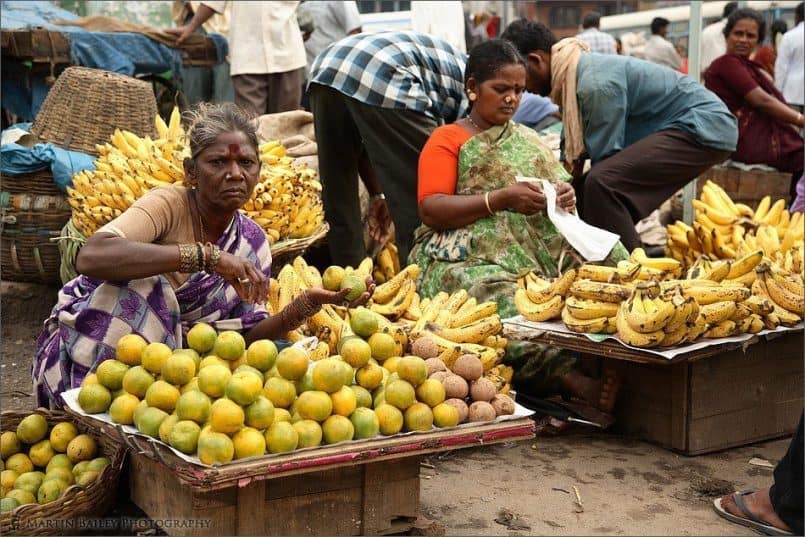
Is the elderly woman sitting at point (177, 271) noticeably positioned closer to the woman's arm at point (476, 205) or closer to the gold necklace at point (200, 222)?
the gold necklace at point (200, 222)

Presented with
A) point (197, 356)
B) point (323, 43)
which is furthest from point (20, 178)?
point (323, 43)

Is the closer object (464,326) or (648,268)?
(464,326)

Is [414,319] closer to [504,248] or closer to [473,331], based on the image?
[473,331]

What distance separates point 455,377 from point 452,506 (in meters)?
0.53

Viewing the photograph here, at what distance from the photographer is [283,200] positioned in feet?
16.7

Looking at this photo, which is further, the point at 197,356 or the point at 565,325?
the point at 565,325

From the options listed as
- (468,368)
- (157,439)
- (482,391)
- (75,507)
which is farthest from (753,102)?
(75,507)

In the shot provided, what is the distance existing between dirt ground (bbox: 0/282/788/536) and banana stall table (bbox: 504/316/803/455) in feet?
0.25

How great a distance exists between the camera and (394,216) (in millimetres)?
5434

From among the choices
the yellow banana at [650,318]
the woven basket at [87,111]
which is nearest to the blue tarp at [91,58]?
the woven basket at [87,111]

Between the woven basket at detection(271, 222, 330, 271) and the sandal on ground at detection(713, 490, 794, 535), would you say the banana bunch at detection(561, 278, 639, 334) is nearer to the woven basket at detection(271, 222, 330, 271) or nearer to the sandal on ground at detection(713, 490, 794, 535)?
the sandal on ground at detection(713, 490, 794, 535)

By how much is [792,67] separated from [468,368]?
7.78 metres

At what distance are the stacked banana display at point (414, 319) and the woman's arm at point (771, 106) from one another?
4625 millimetres

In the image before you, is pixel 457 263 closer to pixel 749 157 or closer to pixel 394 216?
pixel 394 216
